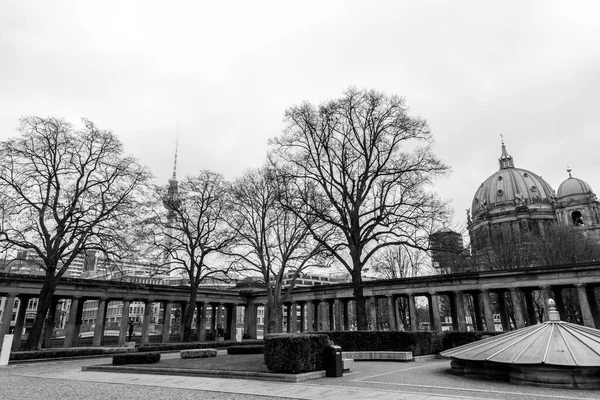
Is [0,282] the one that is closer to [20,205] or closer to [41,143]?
[20,205]

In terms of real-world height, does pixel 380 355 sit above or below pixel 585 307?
below

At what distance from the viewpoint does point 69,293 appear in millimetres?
38438

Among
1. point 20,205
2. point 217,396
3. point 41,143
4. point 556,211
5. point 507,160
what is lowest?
point 217,396

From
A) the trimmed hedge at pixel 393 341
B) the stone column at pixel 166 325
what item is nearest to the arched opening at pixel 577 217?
the trimmed hedge at pixel 393 341

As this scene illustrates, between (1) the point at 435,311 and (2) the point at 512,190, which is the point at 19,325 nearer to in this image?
(1) the point at 435,311

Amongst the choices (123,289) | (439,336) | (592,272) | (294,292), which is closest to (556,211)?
(592,272)

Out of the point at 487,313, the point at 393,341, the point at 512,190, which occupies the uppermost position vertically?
the point at 512,190

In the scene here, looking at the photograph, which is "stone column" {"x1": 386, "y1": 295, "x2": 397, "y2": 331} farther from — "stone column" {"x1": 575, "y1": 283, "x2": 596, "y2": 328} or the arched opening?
the arched opening

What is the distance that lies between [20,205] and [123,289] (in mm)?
17951

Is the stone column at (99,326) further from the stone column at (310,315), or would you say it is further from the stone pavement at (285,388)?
the stone column at (310,315)

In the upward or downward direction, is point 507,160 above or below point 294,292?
above

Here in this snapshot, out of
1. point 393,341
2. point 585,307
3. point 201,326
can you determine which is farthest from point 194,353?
point 585,307

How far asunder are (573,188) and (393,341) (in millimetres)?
113171

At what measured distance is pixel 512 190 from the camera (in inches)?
4513
